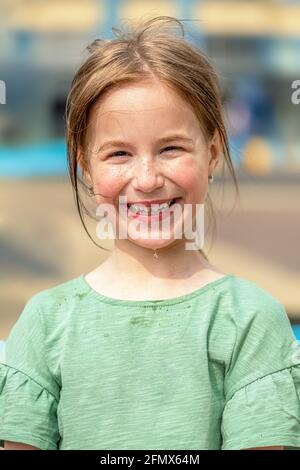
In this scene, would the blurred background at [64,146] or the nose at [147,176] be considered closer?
the nose at [147,176]

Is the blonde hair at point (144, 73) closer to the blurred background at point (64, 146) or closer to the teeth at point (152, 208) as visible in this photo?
the teeth at point (152, 208)

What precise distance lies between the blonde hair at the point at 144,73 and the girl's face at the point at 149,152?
19mm

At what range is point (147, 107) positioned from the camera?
134 cm

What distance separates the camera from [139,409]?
1.31 metres

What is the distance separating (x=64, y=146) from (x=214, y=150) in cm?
1030

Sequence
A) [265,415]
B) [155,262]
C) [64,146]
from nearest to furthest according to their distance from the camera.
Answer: [265,415]
[155,262]
[64,146]

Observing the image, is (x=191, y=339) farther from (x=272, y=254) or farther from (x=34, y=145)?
(x=34, y=145)

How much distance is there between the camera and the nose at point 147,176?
1.33m

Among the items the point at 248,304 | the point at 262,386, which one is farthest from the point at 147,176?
the point at 262,386

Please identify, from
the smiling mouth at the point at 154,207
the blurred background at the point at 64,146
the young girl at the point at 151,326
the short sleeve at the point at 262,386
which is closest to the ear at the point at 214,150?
the young girl at the point at 151,326

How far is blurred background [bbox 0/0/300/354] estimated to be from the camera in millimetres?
5902

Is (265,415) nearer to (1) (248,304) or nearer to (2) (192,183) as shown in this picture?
(1) (248,304)

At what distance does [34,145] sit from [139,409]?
47.8 feet
